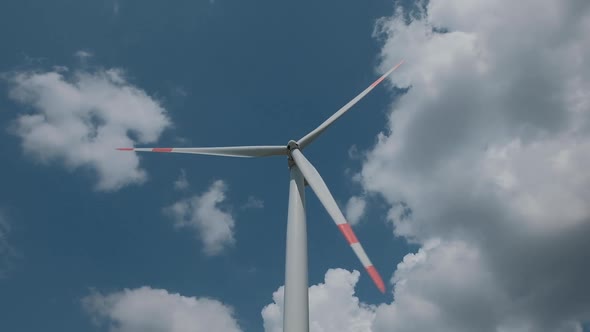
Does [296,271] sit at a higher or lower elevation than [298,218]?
lower

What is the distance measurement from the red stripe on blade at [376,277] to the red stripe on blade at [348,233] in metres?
2.75

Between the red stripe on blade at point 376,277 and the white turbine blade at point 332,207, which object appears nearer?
the red stripe on blade at point 376,277

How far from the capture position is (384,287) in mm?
18188

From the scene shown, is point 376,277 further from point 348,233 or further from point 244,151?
point 244,151

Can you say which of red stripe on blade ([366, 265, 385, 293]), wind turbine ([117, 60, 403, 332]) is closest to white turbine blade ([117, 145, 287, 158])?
wind turbine ([117, 60, 403, 332])

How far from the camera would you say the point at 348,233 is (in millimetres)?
23453

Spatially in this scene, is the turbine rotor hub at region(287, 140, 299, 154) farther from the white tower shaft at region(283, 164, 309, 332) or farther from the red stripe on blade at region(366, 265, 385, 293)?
the red stripe on blade at region(366, 265, 385, 293)

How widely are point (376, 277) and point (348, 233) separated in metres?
4.55

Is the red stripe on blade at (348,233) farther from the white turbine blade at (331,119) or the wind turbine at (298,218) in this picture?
the white turbine blade at (331,119)

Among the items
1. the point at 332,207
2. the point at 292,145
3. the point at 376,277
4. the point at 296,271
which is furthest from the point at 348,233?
the point at 292,145

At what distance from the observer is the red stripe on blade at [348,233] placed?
74.2ft

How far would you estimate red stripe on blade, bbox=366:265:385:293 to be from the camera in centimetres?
1824

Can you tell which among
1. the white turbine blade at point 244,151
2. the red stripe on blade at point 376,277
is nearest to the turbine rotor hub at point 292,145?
the white turbine blade at point 244,151

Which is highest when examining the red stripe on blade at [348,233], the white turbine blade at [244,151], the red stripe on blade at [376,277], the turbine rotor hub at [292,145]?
the white turbine blade at [244,151]
